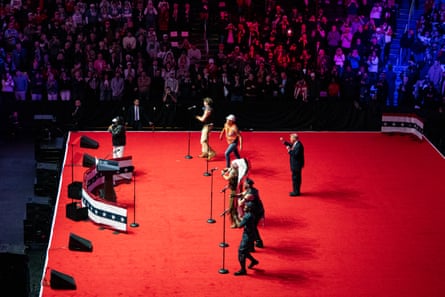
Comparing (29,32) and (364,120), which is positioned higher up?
(29,32)

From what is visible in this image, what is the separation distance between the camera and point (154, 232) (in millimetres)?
18750

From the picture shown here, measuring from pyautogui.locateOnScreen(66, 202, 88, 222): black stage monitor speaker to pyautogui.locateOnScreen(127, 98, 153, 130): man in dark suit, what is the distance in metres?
7.53

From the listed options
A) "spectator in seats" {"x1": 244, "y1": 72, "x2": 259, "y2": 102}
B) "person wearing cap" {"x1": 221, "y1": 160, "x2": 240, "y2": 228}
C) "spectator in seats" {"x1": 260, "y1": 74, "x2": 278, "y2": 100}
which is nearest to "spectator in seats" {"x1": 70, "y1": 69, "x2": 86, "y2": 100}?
"spectator in seats" {"x1": 244, "y1": 72, "x2": 259, "y2": 102}

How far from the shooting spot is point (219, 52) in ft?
99.7

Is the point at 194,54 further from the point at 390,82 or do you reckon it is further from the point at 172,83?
the point at 390,82

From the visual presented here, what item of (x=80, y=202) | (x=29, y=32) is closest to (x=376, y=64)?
(x=29, y=32)

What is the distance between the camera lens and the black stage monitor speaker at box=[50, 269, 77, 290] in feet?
50.8

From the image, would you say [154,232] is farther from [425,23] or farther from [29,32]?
[425,23]

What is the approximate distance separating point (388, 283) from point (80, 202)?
7930 mm

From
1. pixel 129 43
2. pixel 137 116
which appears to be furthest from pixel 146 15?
pixel 137 116

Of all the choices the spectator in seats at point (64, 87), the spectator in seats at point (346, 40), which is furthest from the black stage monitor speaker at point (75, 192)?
the spectator in seats at point (346, 40)

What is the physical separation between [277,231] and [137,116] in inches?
377

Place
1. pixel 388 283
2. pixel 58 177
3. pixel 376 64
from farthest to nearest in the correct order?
pixel 376 64
pixel 58 177
pixel 388 283

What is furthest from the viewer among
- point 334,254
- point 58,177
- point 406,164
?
point 406,164
